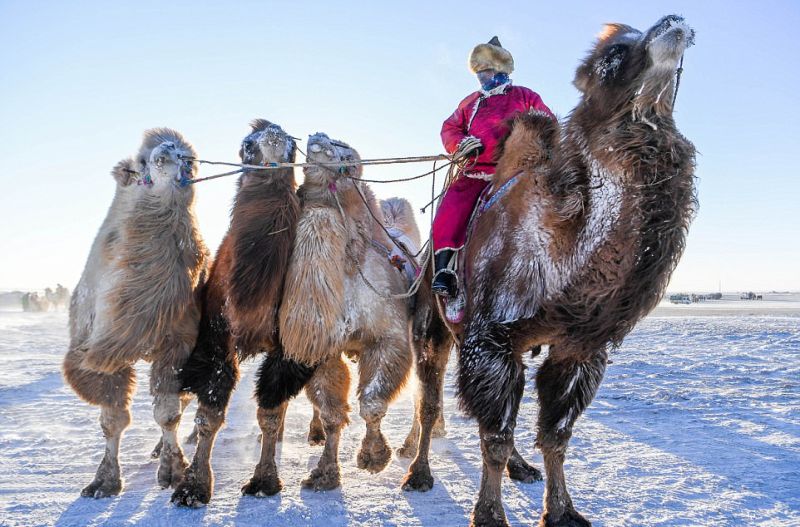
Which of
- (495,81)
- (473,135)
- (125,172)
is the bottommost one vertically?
(125,172)

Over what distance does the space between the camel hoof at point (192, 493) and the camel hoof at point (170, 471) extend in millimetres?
415

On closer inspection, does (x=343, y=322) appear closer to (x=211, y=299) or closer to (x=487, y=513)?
(x=211, y=299)

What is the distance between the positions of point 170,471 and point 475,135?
333 centimetres

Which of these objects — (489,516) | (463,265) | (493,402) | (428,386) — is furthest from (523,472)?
(463,265)

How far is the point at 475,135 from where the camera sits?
451 centimetres

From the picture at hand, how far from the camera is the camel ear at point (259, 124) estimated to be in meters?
4.75

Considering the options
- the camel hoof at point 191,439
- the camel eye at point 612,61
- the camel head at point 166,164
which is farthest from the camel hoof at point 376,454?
the camel eye at point 612,61

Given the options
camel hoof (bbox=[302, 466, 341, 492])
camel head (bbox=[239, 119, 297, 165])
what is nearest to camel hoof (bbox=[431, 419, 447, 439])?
camel hoof (bbox=[302, 466, 341, 492])

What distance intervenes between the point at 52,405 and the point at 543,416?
5.73m

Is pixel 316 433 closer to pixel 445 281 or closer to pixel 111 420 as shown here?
pixel 111 420

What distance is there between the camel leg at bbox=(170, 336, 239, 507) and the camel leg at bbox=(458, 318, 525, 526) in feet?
5.83

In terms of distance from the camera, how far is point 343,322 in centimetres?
416

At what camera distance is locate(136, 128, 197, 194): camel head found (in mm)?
4508

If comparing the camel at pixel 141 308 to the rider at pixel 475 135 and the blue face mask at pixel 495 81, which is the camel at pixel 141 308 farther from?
the blue face mask at pixel 495 81
